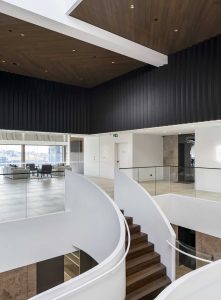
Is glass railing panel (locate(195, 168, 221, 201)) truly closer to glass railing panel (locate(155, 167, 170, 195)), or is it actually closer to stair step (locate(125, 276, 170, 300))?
glass railing panel (locate(155, 167, 170, 195))

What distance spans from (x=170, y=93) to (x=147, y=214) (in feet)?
14.4

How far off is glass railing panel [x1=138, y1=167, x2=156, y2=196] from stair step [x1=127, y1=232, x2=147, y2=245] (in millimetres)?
2425

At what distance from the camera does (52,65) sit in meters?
9.20

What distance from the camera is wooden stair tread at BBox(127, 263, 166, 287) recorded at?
546 cm

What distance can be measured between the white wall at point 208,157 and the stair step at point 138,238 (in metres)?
3.51

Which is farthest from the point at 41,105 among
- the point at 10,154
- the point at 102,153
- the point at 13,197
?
the point at 10,154

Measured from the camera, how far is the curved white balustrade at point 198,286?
2.46 metres

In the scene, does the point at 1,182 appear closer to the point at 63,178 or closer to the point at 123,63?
the point at 63,178

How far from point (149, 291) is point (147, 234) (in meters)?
1.93

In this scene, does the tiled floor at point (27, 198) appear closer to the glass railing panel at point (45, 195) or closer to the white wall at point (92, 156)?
the glass railing panel at point (45, 195)

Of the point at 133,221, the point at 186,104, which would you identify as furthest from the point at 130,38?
the point at 133,221

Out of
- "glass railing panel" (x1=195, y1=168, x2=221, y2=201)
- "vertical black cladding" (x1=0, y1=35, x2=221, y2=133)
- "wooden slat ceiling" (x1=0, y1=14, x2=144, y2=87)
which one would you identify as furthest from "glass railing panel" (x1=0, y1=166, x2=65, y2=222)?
"glass railing panel" (x1=195, y1=168, x2=221, y2=201)

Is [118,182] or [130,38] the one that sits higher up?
[130,38]

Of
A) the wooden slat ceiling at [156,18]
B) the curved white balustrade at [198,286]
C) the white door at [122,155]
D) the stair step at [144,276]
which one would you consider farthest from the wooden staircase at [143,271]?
the white door at [122,155]
